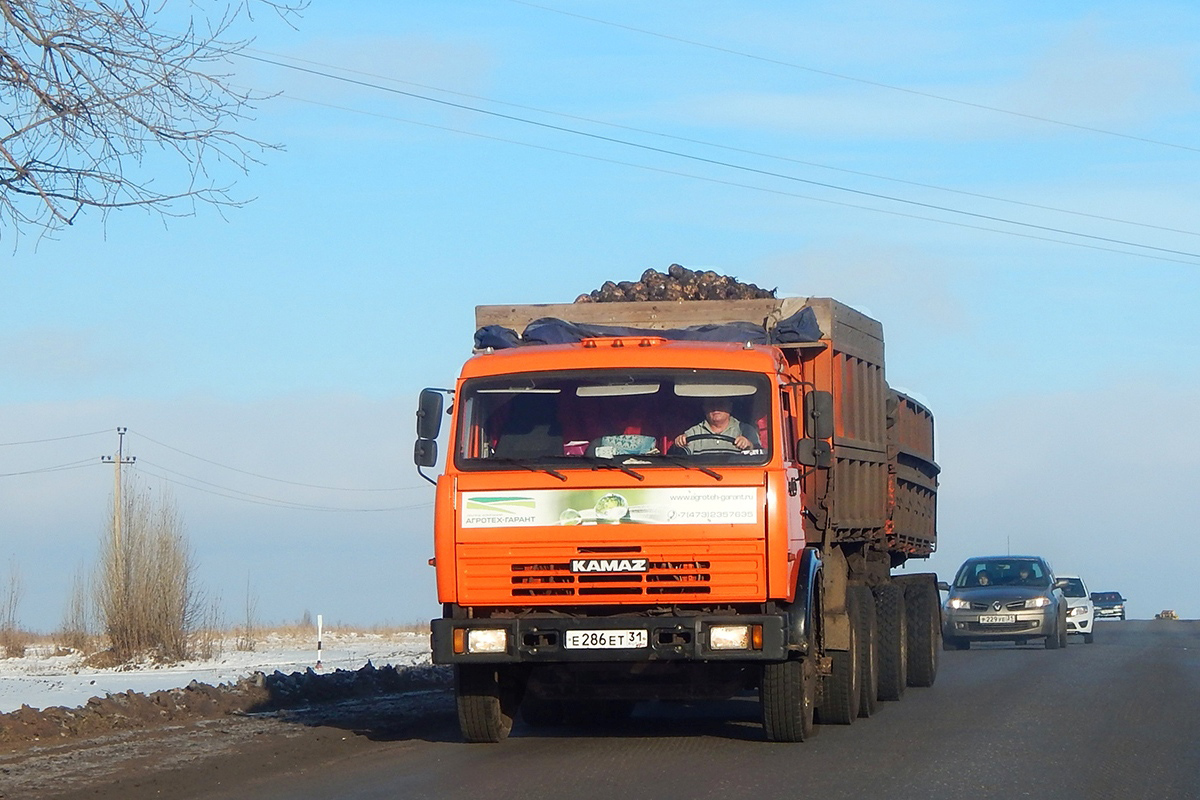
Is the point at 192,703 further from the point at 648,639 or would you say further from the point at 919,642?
the point at 919,642

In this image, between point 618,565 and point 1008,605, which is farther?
point 1008,605

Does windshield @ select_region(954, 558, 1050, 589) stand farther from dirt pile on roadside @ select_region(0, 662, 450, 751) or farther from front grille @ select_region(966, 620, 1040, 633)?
dirt pile on roadside @ select_region(0, 662, 450, 751)

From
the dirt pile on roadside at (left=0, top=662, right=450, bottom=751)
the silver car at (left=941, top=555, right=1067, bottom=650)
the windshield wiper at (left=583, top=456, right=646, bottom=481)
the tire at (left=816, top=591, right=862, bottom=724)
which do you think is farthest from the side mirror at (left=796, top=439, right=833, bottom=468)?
the silver car at (left=941, top=555, right=1067, bottom=650)

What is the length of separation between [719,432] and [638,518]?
0.93 metres

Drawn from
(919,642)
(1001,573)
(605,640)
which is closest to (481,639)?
(605,640)

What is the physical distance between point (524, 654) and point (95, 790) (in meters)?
2.92

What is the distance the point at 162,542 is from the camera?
33562 millimetres

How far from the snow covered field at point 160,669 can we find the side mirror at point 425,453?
9977mm

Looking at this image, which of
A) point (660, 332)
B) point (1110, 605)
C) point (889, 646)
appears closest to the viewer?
point (660, 332)

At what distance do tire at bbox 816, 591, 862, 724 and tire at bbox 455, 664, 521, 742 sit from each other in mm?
2840

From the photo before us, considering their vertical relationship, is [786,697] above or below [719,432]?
below

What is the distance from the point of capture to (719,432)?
36.8 ft

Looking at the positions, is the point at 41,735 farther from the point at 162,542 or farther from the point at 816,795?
the point at 162,542

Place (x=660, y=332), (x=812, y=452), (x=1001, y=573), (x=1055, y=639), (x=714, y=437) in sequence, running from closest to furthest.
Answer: (x=714, y=437) < (x=812, y=452) < (x=660, y=332) < (x=1055, y=639) < (x=1001, y=573)
